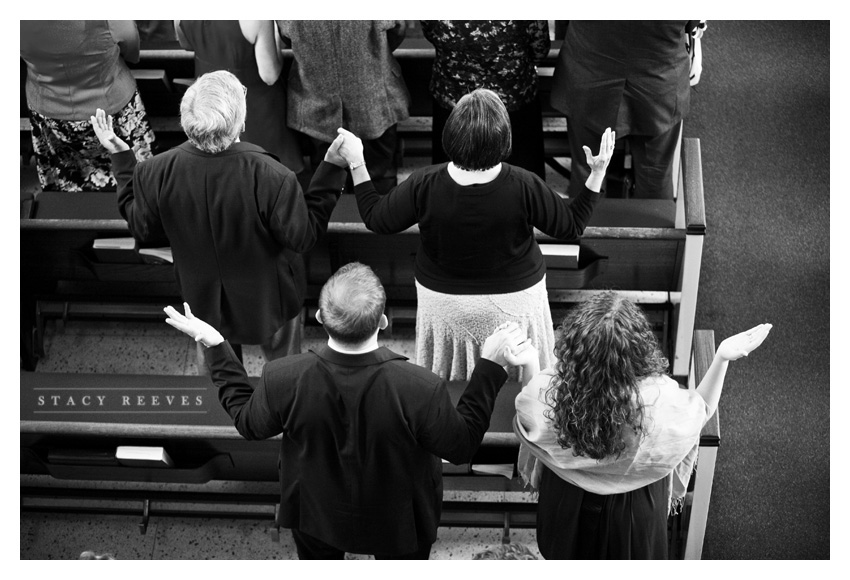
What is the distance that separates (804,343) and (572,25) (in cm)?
141

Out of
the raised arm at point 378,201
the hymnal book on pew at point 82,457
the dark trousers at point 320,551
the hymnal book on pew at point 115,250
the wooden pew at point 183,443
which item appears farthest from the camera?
the hymnal book on pew at point 115,250

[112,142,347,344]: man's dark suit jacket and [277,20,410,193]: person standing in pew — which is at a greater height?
[277,20,410,193]: person standing in pew

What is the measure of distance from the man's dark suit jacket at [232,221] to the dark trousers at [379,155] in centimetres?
67

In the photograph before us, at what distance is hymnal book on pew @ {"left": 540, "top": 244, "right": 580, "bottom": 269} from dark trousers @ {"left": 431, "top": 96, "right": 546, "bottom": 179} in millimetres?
420

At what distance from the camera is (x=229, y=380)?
2010mm

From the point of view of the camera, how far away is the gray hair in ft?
7.01

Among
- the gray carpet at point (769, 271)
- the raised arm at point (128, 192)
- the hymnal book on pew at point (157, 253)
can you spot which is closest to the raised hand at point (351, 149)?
the raised arm at point (128, 192)

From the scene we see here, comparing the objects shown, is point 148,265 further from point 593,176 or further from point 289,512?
point 593,176

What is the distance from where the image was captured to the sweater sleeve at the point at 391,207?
7.20ft

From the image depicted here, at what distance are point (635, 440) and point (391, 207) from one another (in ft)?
2.56

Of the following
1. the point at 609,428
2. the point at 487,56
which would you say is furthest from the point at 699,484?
the point at 487,56

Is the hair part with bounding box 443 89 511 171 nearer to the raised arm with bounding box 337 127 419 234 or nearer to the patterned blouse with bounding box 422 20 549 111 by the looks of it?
the raised arm with bounding box 337 127 419 234

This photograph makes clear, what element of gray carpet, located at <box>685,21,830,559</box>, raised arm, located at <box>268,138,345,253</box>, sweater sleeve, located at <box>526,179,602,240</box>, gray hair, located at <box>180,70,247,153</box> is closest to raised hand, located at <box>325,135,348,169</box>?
raised arm, located at <box>268,138,345,253</box>

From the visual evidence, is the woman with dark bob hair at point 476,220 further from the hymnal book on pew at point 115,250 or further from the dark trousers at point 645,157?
the hymnal book on pew at point 115,250
